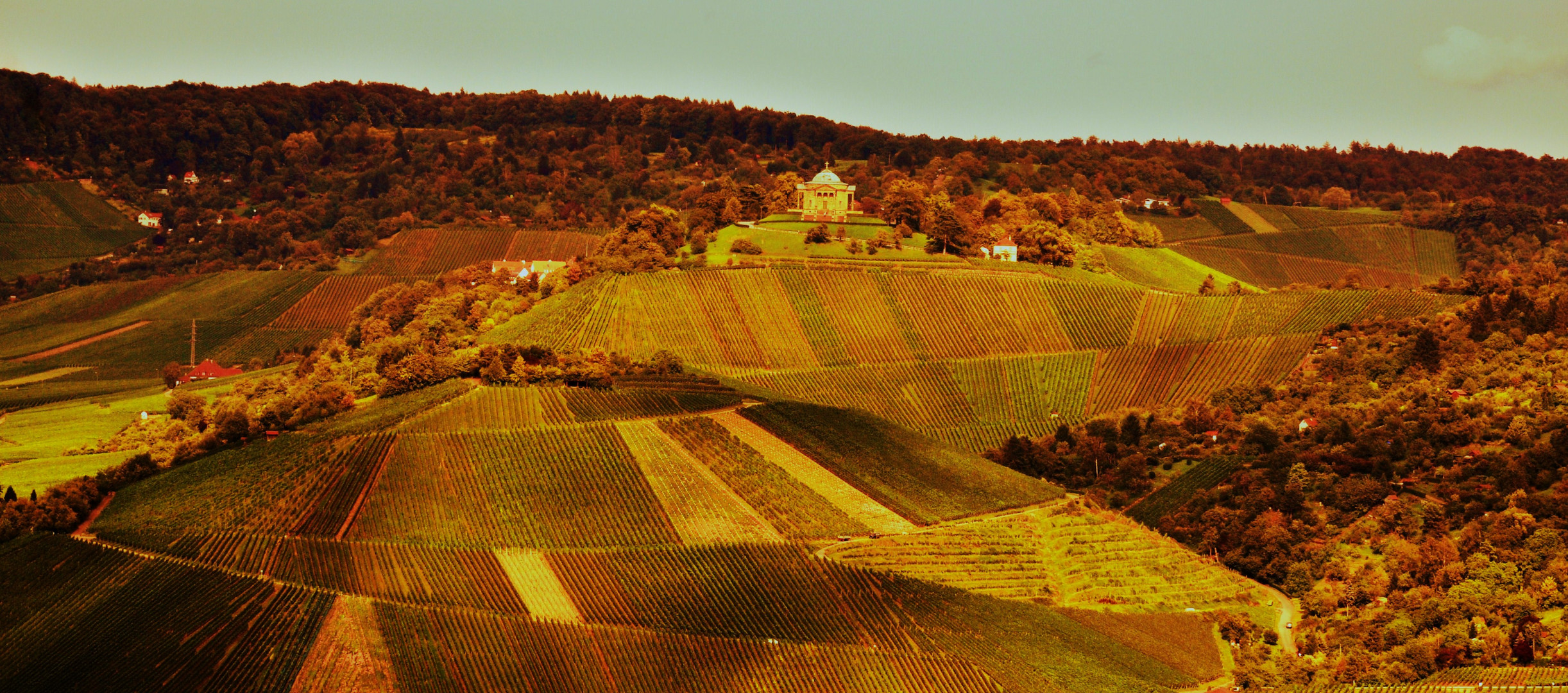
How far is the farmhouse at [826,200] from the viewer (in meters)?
127

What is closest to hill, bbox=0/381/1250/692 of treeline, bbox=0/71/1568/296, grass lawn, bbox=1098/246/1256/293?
grass lawn, bbox=1098/246/1256/293

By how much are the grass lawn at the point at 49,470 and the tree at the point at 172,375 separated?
A: 91.8 ft

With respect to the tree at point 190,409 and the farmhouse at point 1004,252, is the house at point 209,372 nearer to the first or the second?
the tree at point 190,409

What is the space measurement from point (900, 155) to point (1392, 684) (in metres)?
124

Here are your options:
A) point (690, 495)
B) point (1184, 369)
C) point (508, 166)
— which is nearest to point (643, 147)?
point (508, 166)

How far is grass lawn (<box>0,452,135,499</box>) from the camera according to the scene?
7219 cm

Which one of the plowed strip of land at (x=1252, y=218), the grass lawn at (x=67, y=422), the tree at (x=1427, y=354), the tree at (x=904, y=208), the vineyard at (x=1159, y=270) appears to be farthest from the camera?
the plowed strip of land at (x=1252, y=218)

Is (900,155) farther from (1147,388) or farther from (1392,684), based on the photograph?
(1392,684)

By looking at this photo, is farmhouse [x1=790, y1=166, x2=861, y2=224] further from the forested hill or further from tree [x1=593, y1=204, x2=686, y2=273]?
the forested hill

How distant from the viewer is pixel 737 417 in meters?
80.4

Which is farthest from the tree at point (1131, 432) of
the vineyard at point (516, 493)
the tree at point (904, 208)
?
the tree at point (904, 208)

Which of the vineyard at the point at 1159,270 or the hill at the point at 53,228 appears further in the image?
the hill at the point at 53,228

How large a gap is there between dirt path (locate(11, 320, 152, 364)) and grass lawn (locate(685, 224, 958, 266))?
4417cm

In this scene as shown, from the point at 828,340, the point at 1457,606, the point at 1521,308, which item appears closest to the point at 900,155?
the point at 828,340
